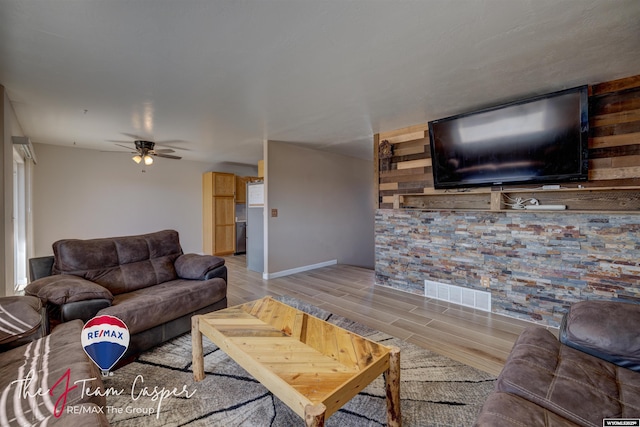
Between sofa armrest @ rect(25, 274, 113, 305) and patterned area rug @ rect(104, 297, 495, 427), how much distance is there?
0.61 m

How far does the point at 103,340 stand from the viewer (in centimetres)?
161

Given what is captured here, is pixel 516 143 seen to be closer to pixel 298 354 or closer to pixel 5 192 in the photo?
pixel 298 354

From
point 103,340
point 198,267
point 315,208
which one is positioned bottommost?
point 103,340

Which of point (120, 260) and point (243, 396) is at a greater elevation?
point (120, 260)

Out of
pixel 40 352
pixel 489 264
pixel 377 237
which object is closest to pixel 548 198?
pixel 489 264

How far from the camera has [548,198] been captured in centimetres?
294

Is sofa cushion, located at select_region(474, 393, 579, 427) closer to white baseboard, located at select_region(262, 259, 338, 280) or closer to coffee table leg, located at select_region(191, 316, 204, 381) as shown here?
coffee table leg, located at select_region(191, 316, 204, 381)

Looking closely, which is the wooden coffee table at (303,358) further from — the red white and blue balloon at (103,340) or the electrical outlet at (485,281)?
the electrical outlet at (485,281)

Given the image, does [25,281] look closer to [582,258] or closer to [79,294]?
[79,294]

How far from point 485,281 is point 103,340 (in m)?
3.60

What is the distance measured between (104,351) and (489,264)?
3628 mm

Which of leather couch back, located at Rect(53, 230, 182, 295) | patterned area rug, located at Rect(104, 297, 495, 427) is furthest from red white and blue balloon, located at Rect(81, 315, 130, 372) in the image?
leather couch back, located at Rect(53, 230, 182, 295)

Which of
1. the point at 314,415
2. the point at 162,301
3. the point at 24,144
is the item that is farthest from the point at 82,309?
the point at 24,144

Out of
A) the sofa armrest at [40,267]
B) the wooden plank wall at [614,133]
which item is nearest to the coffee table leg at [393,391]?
the wooden plank wall at [614,133]
